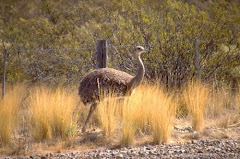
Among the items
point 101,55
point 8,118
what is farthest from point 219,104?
point 8,118

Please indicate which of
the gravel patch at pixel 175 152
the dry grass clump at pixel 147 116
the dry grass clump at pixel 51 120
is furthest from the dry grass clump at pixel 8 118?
the dry grass clump at pixel 147 116

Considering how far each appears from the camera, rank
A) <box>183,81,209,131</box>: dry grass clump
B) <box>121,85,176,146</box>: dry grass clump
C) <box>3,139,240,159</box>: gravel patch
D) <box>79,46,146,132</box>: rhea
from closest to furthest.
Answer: <box>3,139,240,159</box>: gravel patch < <box>121,85,176,146</box>: dry grass clump < <box>79,46,146,132</box>: rhea < <box>183,81,209,131</box>: dry grass clump

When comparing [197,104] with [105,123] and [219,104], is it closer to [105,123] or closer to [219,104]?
[219,104]

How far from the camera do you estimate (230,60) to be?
9.25 meters

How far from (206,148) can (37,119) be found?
8.54ft

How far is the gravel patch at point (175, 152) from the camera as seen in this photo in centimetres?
480

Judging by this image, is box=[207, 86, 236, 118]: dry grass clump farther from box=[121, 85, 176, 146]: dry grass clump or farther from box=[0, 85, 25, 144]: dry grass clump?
box=[0, 85, 25, 144]: dry grass clump

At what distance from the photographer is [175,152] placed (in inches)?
195

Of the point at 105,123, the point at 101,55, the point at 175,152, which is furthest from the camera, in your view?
the point at 101,55

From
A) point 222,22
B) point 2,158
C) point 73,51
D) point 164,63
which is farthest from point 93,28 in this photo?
point 2,158

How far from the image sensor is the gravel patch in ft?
15.7

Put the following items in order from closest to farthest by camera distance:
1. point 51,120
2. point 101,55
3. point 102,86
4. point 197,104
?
1. point 51,120
2. point 102,86
3. point 197,104
4. point 101,55

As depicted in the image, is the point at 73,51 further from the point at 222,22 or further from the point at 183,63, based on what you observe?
the point at 222,22

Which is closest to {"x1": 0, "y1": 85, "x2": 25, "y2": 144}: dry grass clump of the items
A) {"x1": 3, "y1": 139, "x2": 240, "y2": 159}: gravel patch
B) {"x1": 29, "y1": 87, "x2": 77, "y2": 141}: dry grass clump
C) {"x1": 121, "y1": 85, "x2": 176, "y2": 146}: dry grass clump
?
{"x1": 29, "y1": 87, "x2": 77, "y2": 141}: dry grass clump
